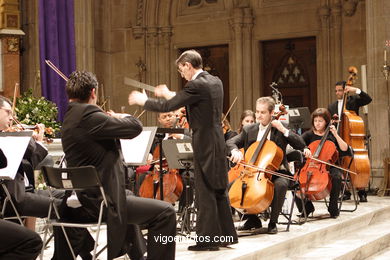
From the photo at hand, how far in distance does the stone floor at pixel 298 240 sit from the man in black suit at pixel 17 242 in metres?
1.32

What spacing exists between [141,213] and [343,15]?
7.61 metres

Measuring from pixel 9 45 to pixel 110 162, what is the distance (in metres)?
6.74

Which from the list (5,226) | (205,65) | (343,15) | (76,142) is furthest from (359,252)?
(205,65)

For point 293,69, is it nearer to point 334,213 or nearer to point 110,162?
point 334,213

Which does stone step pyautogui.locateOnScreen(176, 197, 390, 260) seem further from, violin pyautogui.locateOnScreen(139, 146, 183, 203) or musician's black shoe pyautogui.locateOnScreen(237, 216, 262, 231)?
violin pyautogui.locateOnScreen(139, 146, 183, 203)

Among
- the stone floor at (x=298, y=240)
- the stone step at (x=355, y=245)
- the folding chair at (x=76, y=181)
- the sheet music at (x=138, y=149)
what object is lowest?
the stone step at (x=355, y=245)

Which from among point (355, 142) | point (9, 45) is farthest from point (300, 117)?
point (9, 45)

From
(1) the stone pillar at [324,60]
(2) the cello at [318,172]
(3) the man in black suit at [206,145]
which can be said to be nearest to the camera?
(3) the man in black suit at [206,145]

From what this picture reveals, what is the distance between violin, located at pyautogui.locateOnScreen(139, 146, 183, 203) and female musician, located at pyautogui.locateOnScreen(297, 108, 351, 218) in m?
1.41

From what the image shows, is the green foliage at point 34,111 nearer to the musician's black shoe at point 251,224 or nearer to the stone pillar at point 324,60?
the musician's black shoe at point 251,224

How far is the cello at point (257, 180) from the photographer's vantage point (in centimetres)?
520

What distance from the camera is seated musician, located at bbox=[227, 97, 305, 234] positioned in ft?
18.5

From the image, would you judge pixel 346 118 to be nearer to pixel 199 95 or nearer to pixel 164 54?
pixel 199 95

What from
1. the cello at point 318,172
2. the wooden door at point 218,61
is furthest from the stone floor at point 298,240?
the wooden door at point 218,61
